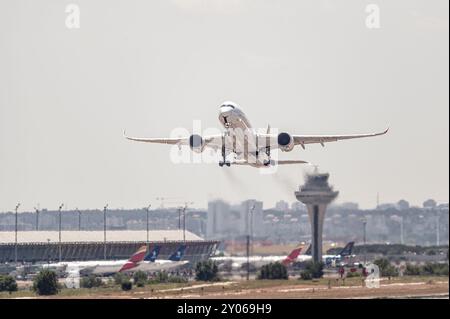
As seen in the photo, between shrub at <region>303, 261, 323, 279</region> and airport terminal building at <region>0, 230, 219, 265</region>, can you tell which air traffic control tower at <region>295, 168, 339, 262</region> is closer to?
shrub at <region>303, 261, 323, 279</region>

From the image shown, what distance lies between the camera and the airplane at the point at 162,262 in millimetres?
145688

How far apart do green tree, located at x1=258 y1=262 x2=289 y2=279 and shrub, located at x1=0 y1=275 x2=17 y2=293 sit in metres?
25.4

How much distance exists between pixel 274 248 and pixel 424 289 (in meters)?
26.2

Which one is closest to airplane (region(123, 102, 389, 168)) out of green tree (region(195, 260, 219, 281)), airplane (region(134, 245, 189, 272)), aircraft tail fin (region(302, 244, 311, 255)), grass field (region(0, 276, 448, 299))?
grass field (region(0, 276, 448, 299))

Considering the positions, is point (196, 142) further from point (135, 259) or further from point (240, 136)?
point (135, 259)

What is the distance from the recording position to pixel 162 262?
153000 millimetres

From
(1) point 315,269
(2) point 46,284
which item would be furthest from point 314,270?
(2) point 46,284

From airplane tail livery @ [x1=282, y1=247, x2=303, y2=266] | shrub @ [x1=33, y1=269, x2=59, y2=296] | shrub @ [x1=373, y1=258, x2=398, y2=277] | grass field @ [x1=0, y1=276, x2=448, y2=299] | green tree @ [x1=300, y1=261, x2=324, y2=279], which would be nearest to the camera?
grass field @ [x1=0, y1=276, x2=448, y2=299]

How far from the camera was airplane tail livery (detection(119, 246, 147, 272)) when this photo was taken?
13962 centimetres

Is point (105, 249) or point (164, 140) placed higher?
point (164, 140)

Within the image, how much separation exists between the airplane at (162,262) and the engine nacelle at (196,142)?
151 feet
